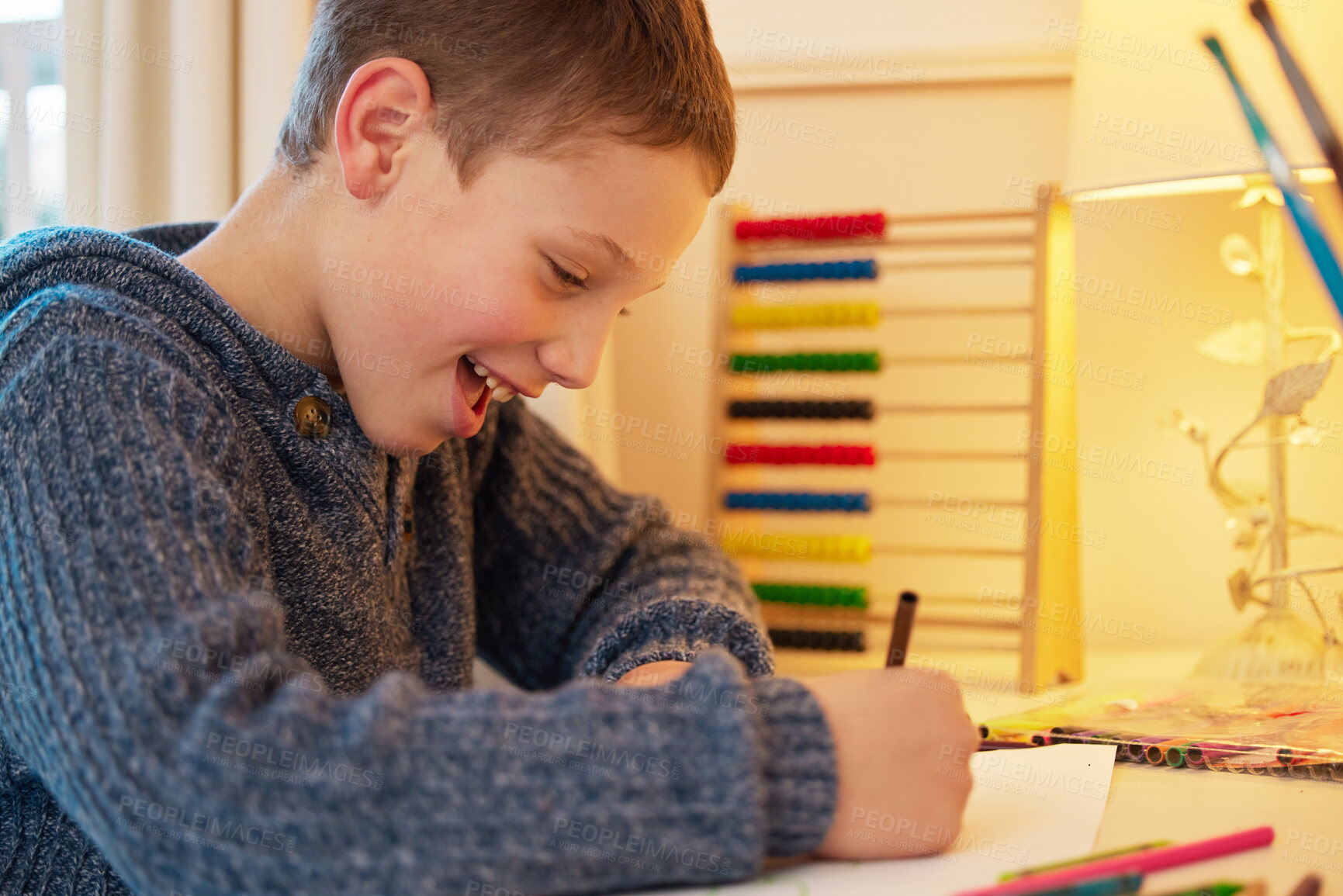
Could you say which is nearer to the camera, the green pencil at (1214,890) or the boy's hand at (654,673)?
the green pencil at (1214,890)

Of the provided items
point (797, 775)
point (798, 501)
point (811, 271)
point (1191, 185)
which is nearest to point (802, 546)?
point (798, 501)

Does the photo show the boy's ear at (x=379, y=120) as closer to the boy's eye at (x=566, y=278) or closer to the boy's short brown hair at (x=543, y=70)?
the boy's short brown hair at (x=543, y=70)

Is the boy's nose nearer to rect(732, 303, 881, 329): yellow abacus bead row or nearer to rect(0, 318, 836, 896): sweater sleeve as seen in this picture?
rect(0, 318, 836, 896): sweater sleeve

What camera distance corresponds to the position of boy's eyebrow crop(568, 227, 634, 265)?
0.69 m

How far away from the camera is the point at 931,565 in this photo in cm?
156

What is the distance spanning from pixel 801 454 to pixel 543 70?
843 millimetres

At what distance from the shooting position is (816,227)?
4.75 feet

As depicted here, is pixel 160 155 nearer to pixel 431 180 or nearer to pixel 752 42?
pixel 431 180

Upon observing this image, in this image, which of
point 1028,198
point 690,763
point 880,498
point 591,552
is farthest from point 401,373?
point 1028,198

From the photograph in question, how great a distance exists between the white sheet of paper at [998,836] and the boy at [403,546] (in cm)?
1

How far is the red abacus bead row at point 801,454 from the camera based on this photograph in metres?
1.45

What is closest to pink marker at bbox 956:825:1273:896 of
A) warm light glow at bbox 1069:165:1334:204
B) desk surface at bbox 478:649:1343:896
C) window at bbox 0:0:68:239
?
desk surface at bbox 478:649:1343:896

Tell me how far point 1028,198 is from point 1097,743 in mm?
1038

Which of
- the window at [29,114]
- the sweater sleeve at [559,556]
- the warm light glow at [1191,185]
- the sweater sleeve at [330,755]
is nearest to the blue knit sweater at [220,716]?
the sweater sleeve at [330,755]
